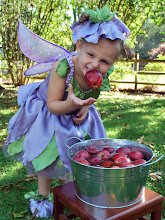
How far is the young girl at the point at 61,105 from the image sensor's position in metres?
1.55

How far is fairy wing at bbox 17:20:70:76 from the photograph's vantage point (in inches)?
81.3

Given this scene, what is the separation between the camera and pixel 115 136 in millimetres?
3658

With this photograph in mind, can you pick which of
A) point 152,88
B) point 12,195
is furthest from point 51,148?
point 152,88

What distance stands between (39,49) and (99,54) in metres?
0.74

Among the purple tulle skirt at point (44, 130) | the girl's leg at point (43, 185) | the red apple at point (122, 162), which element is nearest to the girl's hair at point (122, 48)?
the purple tulle skirt at point (44, 130)

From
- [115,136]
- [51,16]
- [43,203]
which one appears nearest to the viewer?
[43,203]

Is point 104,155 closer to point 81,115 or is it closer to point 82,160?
point 82,160

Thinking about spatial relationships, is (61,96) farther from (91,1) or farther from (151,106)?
(91,1)

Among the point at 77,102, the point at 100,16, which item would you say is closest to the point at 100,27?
the point at 100,16

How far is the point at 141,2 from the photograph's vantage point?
8.07 metres

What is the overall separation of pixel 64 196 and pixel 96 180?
0.34 metres

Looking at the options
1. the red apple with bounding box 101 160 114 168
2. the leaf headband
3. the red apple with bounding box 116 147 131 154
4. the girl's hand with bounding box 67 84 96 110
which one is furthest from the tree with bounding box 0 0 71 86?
the red apple with bounding box 101 160 114 168

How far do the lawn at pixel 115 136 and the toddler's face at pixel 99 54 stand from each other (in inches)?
49.8

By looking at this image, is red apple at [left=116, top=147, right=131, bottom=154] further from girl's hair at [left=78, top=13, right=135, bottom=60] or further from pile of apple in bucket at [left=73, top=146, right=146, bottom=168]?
girl's hair at [left=78, top=13, right=135, bottom=60]
